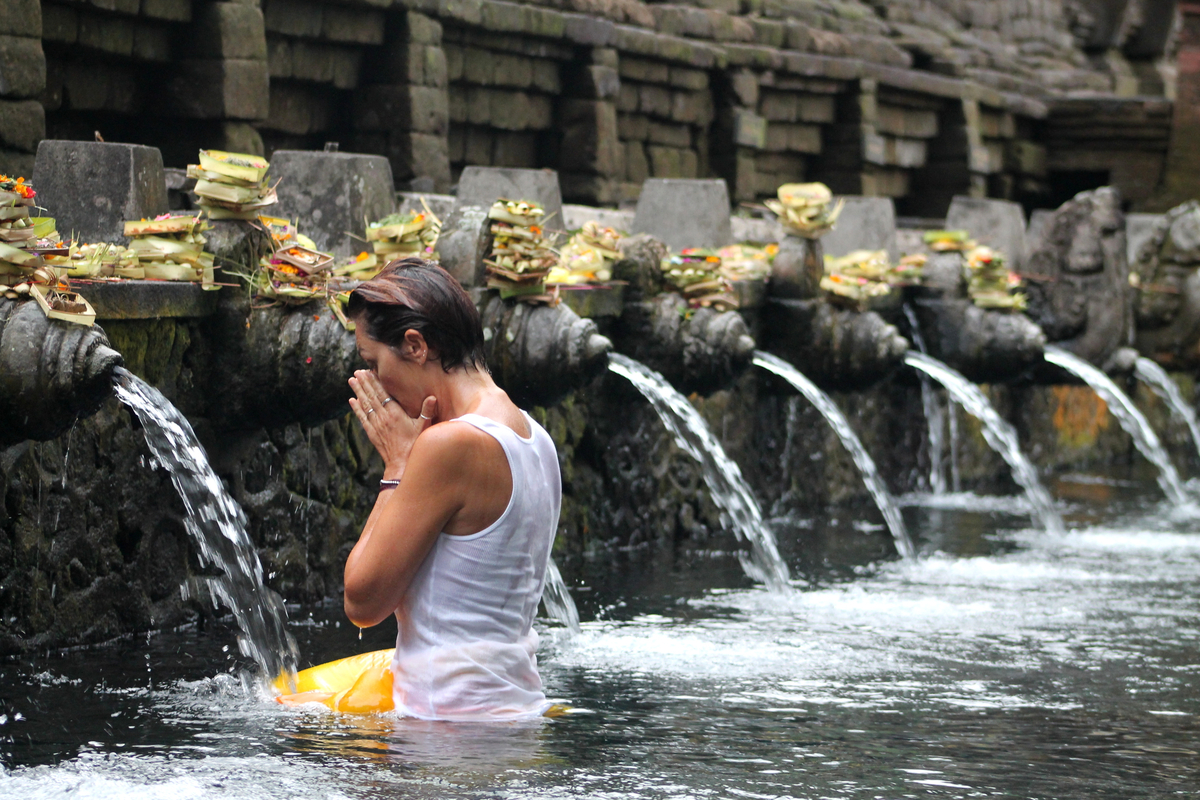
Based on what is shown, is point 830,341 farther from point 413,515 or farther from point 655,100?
point 655,100

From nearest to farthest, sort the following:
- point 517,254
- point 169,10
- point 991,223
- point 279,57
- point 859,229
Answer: point 517,254 → point 169,10 → point 279,57 → point 859,229 → point 991,223

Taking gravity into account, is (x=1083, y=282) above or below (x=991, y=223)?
below

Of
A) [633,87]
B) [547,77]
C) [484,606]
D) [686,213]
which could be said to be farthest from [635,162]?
[484,606]

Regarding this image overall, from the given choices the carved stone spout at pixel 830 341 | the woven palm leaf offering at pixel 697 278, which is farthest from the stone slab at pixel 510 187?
the carved stone spout at pixel 830 341

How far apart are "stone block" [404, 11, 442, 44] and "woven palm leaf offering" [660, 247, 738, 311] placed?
418cm

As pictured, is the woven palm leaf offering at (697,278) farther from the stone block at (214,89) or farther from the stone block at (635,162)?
the stone block at (635,162)

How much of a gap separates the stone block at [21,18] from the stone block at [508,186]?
2308mm

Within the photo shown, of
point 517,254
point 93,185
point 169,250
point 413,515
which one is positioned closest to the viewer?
point 413,515

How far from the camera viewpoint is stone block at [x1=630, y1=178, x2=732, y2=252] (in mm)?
10578

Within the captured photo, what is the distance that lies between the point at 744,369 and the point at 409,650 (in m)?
5.25

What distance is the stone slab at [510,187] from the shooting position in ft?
29.9

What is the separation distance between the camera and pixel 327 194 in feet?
23.8

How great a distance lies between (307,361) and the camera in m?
6.00

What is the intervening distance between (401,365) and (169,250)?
2564 mm
